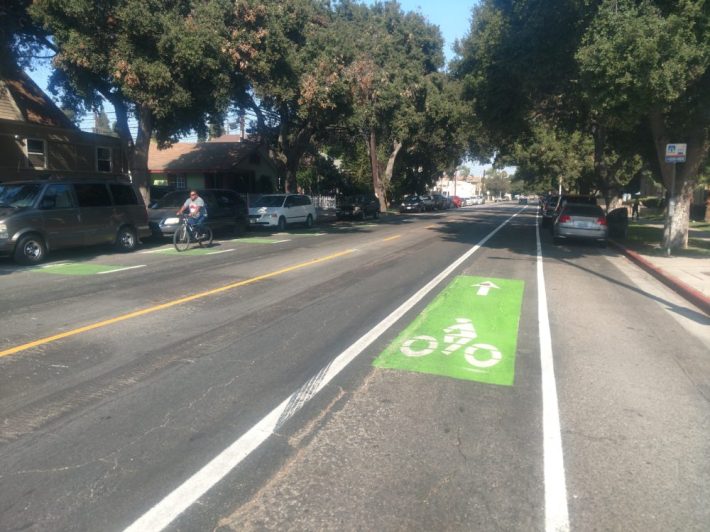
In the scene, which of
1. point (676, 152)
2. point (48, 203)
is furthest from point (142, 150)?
point (676, 152)

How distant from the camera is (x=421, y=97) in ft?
123

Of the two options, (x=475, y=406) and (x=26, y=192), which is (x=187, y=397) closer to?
(x=475, y=406)

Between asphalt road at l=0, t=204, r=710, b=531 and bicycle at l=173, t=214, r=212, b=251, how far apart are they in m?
6.59

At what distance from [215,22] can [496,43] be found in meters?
8.83

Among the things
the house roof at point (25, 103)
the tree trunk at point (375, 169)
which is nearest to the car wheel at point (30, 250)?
the house roof at point (25, 103)

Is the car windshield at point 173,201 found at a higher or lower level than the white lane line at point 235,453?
higher

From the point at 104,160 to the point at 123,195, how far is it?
51.3 feet

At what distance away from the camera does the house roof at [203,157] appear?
4178 cm

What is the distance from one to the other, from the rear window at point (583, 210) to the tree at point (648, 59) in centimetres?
473

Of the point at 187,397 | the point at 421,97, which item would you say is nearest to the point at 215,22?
the point at 187,397

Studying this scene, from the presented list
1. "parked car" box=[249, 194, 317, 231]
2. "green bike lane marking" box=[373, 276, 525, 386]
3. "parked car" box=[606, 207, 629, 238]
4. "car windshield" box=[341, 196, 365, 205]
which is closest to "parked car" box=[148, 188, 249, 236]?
"parked car" box=[249, 194, 317, 231]

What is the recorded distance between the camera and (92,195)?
14.5 meters

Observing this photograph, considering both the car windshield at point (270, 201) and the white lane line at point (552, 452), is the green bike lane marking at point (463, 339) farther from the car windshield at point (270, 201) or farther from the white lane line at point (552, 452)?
the car windshield at point (270, 201)

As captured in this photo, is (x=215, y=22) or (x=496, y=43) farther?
(x=496, y=43)
